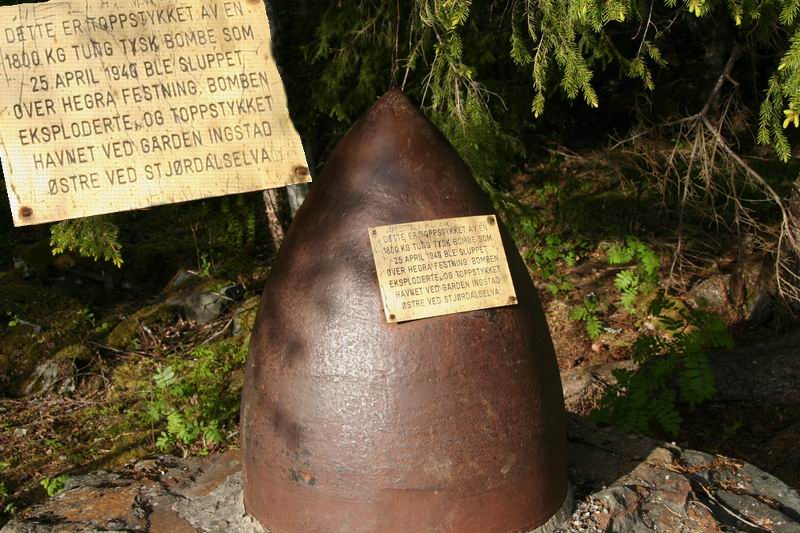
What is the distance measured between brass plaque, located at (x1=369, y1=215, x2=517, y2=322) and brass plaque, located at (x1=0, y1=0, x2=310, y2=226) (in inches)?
18.5

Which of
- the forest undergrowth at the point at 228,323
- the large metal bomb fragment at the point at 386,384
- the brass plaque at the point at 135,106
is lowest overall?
the forest undergrowth at the point at 228,323

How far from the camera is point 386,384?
282cm

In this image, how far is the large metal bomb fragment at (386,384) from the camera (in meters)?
2.84

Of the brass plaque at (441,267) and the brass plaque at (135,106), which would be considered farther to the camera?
the brass plaque at (441,267)

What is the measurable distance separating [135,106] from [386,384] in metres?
1.28

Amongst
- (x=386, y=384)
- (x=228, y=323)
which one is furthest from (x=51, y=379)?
(x=386, y=384)

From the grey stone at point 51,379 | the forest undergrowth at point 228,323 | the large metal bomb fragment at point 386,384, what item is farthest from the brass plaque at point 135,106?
the grey stone at point 51,379

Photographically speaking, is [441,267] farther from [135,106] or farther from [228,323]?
[228,323]

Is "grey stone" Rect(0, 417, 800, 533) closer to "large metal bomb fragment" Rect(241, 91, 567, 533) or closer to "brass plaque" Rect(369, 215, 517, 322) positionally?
"large metal bomb fragment" Rect(241, 91, 567, 533)

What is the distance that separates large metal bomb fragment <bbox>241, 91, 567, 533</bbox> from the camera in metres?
2.84

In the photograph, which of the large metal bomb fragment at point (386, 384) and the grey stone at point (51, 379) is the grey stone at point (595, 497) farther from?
the grey stone at point (51, 379)

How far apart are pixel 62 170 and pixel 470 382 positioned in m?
1.57

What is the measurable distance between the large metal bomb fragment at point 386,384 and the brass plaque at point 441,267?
0.15 feet

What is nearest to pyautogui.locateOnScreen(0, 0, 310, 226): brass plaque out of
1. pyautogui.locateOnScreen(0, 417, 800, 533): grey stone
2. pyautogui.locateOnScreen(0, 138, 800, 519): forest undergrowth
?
pyautogui.locateOnScreen(0, 417, 800, 533): grey stone
